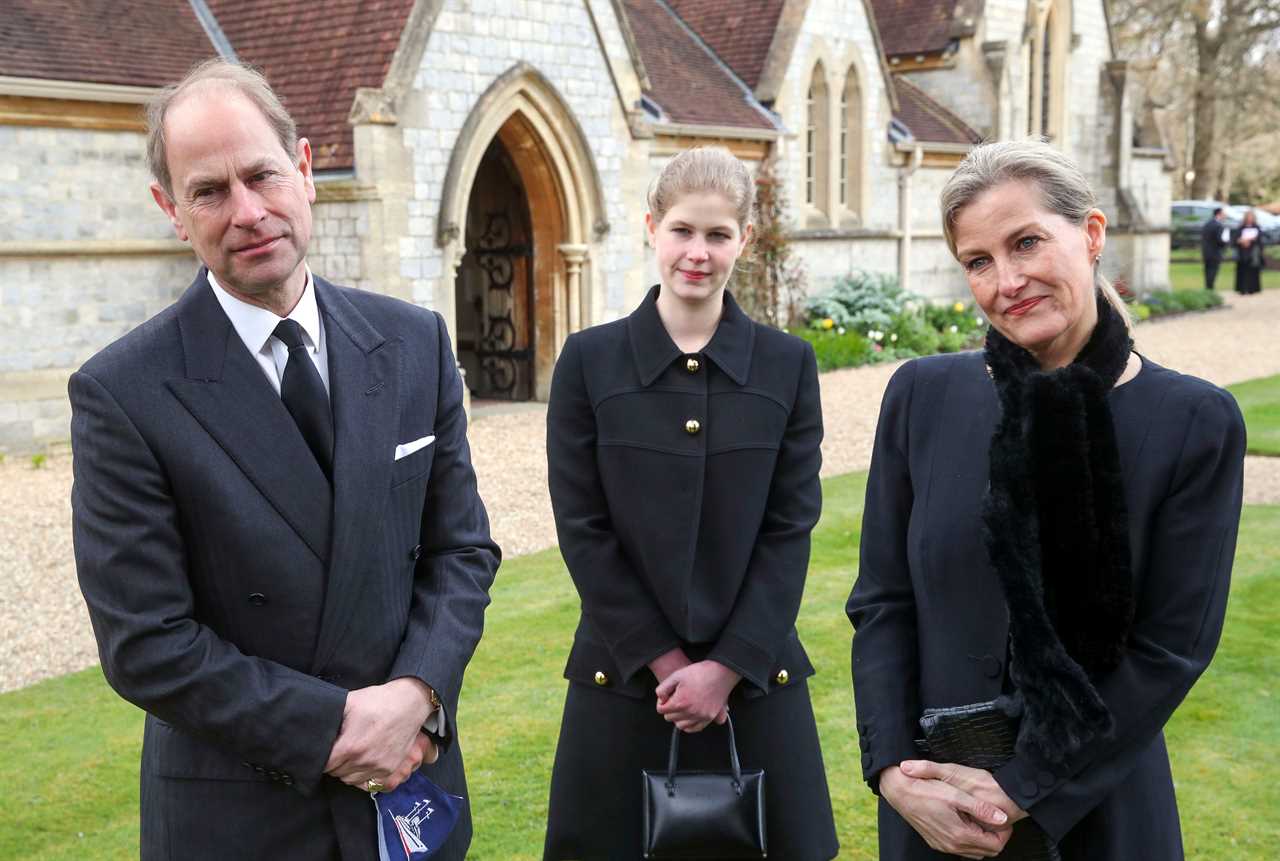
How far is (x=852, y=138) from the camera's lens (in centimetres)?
1955

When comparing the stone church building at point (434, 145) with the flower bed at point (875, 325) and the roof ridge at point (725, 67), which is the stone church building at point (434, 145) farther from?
the flower bed at point (875, 325)

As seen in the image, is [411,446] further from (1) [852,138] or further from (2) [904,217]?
(2) [904,217]

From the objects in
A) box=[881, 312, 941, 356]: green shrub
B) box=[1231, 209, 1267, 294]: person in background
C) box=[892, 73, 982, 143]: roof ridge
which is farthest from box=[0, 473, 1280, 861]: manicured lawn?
box=[1231, 209, 1267, 294]: person in background

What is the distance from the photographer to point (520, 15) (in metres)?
12.3

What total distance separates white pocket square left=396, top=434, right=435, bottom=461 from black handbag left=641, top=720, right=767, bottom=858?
95 cm

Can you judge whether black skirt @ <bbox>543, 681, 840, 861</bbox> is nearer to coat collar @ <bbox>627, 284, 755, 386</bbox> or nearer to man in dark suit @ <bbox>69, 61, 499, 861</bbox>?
man in dark suit @ <bbox>69, 61, 499, 861</bbox>

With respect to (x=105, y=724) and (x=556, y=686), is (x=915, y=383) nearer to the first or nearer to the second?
(x=556, y=686)

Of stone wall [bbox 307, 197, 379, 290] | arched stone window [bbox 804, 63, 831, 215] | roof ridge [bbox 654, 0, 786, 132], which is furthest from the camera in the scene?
arched stone window [bbox 804, 63, 831, 215]

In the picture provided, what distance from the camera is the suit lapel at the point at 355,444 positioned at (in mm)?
2281

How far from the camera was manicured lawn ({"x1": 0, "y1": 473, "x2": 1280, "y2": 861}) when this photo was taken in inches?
163

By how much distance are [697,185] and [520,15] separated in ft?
32.8

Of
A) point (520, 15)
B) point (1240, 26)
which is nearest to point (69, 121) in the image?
point (520, 15)

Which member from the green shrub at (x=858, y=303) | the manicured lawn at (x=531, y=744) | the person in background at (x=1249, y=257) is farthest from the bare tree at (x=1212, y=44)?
the manicured lawn at (x=531, y=744)

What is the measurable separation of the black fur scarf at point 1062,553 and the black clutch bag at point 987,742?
0.05m
